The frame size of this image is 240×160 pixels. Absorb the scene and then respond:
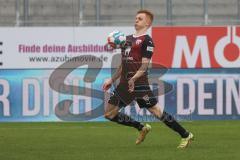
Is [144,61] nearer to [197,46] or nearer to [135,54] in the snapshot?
[135,54]

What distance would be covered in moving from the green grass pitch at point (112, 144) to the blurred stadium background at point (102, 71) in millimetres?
41

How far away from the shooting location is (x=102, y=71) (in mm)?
20547

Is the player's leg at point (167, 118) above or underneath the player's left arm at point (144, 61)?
underneath

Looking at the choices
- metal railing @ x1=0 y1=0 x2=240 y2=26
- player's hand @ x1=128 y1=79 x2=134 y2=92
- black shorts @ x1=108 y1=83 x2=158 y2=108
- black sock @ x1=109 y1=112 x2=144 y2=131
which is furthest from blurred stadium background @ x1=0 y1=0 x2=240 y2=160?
player's hand @ x1=128 y1=79 x2=134 y2=92

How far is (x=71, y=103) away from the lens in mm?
20375

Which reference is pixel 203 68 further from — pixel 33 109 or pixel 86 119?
pixel 33 109

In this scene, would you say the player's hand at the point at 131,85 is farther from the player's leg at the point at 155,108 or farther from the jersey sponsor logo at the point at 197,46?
the jersey sponsor logo at the point at 197,46

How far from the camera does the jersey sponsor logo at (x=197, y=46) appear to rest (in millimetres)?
20703

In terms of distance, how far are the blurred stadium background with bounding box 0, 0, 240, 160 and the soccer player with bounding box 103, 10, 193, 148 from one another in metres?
2.45

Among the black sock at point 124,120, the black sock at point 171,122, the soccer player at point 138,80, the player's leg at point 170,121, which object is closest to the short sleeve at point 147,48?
the soccer player at point 138,80

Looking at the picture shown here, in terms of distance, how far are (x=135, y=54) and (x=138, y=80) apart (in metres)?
0.42

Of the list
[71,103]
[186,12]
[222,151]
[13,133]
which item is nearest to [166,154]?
[222,151]

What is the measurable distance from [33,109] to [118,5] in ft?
15.5

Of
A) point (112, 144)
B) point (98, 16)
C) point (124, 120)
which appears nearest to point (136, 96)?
point (124, 120)
